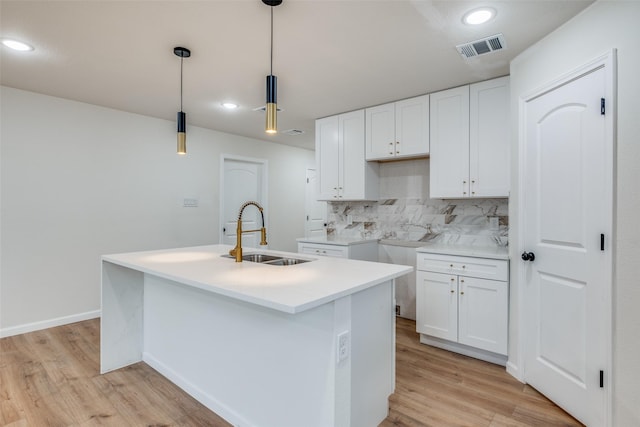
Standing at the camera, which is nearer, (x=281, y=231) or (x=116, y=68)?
(x=116, y=68)

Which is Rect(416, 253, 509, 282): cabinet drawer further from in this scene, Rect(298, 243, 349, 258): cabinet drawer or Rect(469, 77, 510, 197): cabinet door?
Rect(298, 243, 349, 258): cabinet drawer

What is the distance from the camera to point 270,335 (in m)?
1.73

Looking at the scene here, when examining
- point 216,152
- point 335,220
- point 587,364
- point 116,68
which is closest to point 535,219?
point 587,364

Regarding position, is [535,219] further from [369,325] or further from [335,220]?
[335,220]

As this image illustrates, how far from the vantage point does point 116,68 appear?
2705mm

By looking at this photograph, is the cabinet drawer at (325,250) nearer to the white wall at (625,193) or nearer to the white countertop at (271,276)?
the white countertop at (271,276)

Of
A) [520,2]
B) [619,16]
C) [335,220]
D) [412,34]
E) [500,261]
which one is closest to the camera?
[619,16]

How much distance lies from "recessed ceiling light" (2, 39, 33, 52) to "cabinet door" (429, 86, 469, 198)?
3358 millimetres

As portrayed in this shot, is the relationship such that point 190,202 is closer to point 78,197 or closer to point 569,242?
point 78,197

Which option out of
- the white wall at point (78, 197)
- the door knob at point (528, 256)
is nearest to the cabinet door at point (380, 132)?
the door knob at point (528, 256)

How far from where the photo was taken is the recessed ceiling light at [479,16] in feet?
6.22

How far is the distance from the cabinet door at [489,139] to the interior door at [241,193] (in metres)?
3.44

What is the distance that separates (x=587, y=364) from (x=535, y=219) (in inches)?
35.9

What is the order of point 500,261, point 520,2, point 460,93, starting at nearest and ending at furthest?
point 520,2 → point 500,261 → point 460,93
